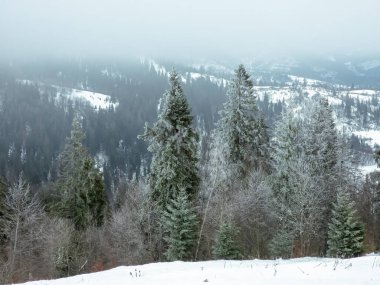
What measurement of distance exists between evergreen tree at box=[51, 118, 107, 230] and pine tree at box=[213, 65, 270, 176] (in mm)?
17332

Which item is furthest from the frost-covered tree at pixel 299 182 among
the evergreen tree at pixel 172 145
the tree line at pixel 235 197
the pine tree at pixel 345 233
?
the evergreen tree at pixel 172 145

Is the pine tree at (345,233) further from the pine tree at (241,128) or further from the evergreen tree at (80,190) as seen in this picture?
the evergreen tree at (80,190)

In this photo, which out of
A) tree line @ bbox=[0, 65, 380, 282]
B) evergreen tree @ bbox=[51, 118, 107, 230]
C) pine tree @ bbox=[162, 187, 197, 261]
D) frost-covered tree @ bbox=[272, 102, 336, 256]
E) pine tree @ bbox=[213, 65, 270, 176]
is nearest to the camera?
pine tree @ bbox=[162, 187, 197, 261]

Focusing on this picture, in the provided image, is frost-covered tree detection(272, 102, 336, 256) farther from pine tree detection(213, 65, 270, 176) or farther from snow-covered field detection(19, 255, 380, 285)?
snow-covered field detection(19, 255, 380, 285)

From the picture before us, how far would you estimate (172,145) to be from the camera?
26484mm

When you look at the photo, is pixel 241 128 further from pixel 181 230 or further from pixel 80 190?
pixel 80 190

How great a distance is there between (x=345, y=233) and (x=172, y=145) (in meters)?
11.1

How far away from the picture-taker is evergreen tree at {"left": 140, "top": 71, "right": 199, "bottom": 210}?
26281 millimetres

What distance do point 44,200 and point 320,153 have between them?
208ft

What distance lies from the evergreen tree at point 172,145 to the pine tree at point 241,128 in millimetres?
5827

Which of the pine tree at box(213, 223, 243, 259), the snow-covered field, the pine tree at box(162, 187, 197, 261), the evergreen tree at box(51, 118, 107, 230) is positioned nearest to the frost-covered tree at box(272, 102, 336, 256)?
the pine tree at box(213, 223, 243, 259)

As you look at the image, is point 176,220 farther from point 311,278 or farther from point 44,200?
point 44,200

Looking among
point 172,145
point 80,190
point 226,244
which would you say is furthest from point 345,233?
point 80,190

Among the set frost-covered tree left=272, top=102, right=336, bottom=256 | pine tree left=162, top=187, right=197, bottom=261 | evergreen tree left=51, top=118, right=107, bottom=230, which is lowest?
evergreen tree left=51, top=118, right=107, bottom=230
